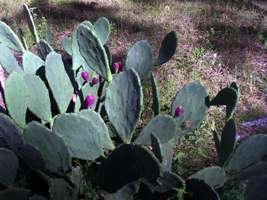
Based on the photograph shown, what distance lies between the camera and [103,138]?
7.82 feet

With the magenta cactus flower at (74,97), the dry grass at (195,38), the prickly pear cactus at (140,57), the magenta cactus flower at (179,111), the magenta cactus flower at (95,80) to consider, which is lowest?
the dry grass at (195,38)

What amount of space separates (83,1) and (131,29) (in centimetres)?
104

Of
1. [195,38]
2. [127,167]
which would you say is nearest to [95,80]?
[127,167]

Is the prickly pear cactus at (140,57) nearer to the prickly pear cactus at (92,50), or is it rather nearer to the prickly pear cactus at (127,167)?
the prickly pear cactus at (92,50)

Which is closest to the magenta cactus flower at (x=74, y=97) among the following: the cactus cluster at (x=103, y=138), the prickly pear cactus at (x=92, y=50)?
the cactus cluster at (x=103, y=138)

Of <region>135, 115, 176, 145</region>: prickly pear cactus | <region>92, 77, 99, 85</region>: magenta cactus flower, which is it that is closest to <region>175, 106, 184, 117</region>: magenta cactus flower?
<region>135, 115, 176, 145</region>: prickly pear cactus

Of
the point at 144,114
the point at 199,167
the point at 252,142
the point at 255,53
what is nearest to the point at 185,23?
the point at 255,53

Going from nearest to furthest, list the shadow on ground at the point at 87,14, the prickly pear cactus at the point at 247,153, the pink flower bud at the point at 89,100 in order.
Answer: the prickly pear cactus at the point at 247,153
the pink flower bud at the point at 89,100
the shadow on ground at the point at 87,14

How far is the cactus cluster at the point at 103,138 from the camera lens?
2133 millimetres

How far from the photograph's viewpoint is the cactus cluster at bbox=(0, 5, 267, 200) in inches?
84.0

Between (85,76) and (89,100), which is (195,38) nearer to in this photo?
(85,76)

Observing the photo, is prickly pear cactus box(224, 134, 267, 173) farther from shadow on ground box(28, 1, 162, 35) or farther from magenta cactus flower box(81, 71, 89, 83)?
shadow on ground box(28, 1, 162, 35)

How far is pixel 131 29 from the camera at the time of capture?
16.7 feet

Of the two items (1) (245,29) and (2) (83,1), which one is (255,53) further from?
(2) (83,1)
